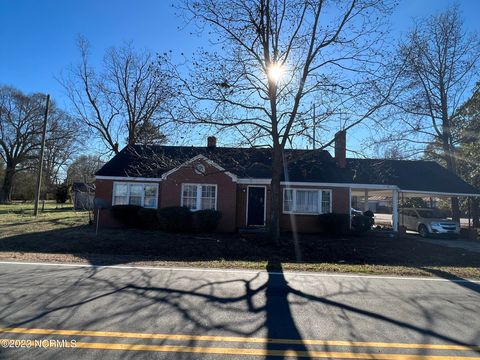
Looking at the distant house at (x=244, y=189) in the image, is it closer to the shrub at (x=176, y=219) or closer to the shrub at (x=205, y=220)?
the shrub at (x=205, y=220)

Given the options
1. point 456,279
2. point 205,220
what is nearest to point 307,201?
point 205,220

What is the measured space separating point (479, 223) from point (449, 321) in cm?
2739

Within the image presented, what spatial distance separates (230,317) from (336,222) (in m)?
13.9

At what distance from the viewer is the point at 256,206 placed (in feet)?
63.8

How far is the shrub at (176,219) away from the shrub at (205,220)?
314mm

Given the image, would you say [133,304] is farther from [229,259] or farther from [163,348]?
[229,259]

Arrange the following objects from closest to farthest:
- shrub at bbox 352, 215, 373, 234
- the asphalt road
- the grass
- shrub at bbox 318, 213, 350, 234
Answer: the asphalt road → the grass → shrub at bbox 318, 213, 350, 234 → shrub at bbox 352, 215, 373, 234

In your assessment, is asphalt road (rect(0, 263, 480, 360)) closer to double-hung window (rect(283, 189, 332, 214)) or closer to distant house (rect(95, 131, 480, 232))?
distant house (rect(95, 131, 480, 232))

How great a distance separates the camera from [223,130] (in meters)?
13.8

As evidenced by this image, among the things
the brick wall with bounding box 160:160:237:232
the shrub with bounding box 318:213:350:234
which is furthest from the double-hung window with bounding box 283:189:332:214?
the brick wall with bounding box 160:160:237:232

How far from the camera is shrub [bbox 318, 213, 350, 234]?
1822 centimetres

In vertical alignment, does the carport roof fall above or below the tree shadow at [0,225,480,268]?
above

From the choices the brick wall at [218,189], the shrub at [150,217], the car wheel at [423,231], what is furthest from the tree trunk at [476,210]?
the shrub at [150,217]

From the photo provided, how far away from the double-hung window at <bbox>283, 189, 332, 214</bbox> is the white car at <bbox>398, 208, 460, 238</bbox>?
5.92 meters
